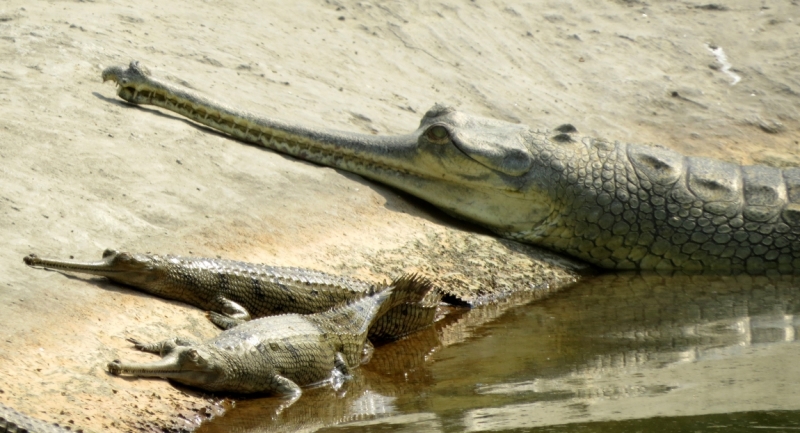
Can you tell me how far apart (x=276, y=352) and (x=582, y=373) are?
166 cm

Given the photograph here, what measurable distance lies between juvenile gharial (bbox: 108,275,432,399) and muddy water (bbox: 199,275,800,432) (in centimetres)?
13

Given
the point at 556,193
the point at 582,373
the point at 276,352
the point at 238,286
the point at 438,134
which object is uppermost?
the point at 438,134

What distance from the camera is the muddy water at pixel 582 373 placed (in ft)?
17.5

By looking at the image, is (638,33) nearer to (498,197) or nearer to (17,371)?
(498,197)

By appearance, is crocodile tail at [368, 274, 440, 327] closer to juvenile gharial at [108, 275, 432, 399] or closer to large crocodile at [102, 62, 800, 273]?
juvenile gharial at [108, 275, 432, 399]

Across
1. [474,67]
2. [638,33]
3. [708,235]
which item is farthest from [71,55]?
[638,33]

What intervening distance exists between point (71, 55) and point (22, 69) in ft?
2.00

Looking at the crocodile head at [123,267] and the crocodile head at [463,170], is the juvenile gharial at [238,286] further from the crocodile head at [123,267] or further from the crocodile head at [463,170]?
the crocodile head at [463,170]

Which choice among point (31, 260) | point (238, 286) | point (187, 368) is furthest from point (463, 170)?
point (187, 368)

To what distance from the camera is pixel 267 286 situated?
7.14 m

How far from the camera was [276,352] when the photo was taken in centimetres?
627

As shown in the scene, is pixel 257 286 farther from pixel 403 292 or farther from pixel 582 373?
pixel 582 373

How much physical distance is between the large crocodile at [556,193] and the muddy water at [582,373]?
944 millimetres

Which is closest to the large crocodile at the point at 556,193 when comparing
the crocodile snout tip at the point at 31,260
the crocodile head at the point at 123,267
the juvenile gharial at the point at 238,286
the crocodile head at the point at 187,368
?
the juvenile gharial at the point at 238,286
